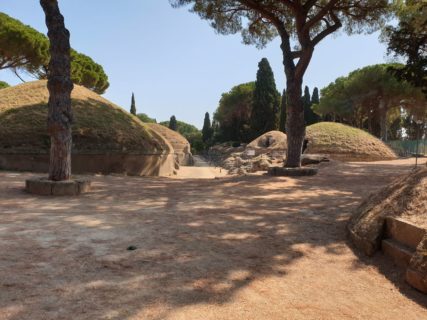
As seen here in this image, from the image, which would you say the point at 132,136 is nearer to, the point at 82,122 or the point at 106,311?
the point at 82,122

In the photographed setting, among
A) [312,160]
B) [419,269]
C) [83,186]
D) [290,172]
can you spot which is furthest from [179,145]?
[419,269]

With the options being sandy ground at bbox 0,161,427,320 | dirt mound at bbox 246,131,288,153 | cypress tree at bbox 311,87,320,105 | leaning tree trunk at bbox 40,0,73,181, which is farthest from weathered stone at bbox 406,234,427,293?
cypress tree at bbox 311,87,320,105

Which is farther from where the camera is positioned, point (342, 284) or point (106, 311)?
point (342, 284)

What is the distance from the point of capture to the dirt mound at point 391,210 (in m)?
3.71

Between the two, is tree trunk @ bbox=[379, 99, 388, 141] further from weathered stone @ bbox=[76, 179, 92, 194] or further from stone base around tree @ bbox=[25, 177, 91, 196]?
stone base around tree @ bbox=[25, 177, 91, 196]

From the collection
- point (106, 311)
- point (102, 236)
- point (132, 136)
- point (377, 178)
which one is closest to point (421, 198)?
point (106, 311)

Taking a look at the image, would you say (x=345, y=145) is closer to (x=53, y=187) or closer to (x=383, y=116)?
(x=383, y=116)

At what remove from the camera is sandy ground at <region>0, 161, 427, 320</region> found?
2.55 metres

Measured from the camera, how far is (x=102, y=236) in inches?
164

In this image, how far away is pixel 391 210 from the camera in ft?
13.0

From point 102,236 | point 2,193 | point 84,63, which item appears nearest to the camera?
point 102,236

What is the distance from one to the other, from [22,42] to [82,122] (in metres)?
13.8

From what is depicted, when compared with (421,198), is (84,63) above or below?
above

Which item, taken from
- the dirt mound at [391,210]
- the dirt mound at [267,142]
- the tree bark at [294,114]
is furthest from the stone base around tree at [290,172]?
the dirt mound at [267,142]
